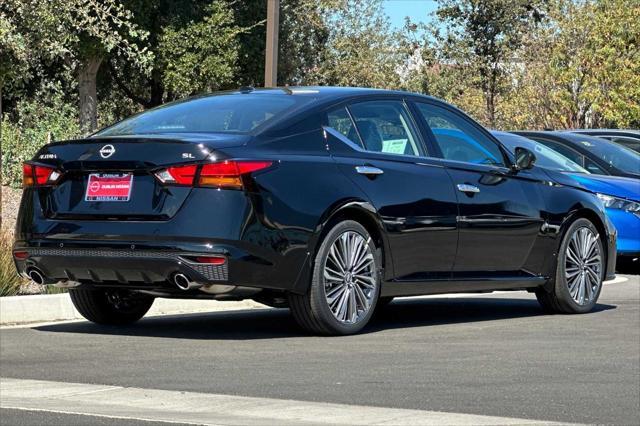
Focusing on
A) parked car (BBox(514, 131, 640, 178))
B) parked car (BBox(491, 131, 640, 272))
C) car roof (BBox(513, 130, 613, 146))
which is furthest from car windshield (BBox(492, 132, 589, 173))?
car roof (BBox(513, 130, 613, 146))

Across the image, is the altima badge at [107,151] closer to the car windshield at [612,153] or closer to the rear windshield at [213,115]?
the rear windshield at [213,115]

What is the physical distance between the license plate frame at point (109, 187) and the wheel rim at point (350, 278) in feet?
4.36

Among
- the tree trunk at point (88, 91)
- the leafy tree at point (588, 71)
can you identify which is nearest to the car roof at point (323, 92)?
the leafy tree at point (588, 71)

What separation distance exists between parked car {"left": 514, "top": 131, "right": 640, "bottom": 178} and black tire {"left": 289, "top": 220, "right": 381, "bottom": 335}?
7229mm

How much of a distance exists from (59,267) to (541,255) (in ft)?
12.3

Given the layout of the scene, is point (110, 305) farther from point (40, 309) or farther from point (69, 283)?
point (69, 283)

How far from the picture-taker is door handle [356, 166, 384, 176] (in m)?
9.30

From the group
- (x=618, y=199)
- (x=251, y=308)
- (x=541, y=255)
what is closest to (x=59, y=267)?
(x=251, y=308)

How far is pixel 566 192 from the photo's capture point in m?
11.1

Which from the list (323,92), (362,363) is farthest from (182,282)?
(323,92)

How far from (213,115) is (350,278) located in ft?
4.66

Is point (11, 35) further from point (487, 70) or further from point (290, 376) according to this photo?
point (487, 70)

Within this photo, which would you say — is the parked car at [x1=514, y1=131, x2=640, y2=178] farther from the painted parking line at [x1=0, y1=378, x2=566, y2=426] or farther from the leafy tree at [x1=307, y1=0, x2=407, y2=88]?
the leafy tree at [x1=307, y1=0, x2=407, y2=88]

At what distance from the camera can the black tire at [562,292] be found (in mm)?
10906
